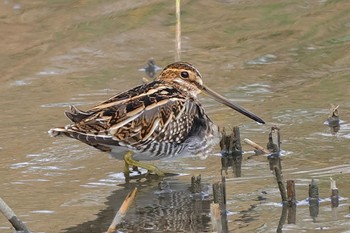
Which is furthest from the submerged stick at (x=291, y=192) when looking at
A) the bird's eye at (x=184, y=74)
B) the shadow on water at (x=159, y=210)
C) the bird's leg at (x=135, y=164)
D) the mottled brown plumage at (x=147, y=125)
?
the bird's eye at (x=184, y=74)

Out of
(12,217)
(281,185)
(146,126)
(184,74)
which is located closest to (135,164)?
(146,126)

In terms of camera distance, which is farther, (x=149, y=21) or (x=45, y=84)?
(x=149, y=21)

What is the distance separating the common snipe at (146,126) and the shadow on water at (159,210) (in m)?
0.23

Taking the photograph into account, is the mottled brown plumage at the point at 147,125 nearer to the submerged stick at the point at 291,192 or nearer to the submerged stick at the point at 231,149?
the submerged stick at the point at 231,149

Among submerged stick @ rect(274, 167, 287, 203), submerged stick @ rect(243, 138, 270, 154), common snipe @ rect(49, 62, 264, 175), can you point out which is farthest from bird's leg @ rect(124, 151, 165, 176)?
submerged stick @ rect(274, 167, 287, 203)

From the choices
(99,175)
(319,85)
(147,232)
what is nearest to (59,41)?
(319,85)

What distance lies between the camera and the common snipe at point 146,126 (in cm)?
734

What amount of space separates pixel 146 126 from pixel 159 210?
716 mm

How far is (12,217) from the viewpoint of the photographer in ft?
19.8

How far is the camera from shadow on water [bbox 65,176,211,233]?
6602 mm

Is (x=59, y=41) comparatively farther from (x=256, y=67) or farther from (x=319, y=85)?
(x=319, y=85)

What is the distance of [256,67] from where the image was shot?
1016 cm

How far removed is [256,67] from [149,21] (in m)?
1.69

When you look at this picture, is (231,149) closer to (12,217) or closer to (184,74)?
(184,74)
